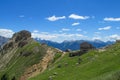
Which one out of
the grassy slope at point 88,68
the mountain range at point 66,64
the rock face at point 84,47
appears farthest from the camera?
the rock face at point 84,47

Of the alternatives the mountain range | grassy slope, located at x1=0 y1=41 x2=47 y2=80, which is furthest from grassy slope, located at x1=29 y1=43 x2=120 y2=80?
grassy slope, located at x1=0 y1=41 x2=47 y2=80

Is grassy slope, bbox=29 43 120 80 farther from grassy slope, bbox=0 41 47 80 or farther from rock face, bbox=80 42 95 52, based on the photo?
grassy slope, bbox=0 41 47 80

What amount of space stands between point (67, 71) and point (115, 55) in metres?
18.9

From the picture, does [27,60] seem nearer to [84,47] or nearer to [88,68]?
[84,47]

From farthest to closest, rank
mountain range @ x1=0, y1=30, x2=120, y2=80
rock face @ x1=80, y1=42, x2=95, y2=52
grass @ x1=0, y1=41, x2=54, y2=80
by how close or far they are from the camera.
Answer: grass @ x1=0, y1=41, x2=54, y2=80 < rock face @ x1=80, y1=42, x2=95, y2=52 < mountain range @ x1=0, y1=30, x2=120, y2=80

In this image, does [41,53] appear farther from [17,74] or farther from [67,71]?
[67,71]

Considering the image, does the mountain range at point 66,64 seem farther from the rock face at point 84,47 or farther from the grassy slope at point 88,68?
the rock face at point 84,47

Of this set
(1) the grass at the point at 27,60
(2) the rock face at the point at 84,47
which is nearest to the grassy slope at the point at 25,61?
(1) the grass at the point at 27,60

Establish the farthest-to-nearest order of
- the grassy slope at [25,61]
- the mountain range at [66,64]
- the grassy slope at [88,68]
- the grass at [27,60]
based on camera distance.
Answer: the grassy slope at [25,61]
the grass at [27,60]
the mountain range at [66,64]
the grassy slope at [88,68]

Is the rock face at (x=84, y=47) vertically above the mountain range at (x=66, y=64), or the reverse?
the rock face at (x=84, y=47)

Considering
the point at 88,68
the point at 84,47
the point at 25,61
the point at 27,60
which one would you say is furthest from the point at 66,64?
the point at 25,61

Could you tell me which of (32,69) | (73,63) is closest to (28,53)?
(32,69)

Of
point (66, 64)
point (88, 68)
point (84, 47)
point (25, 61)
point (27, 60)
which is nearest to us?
point (88, 68)

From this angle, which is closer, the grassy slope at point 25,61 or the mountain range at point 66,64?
the mountain range at point 66,64
